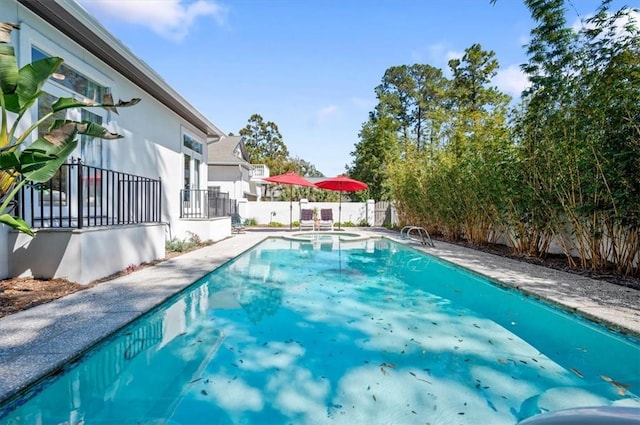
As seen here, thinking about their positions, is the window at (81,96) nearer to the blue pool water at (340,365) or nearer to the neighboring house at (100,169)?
the neighboring house at (100,169)

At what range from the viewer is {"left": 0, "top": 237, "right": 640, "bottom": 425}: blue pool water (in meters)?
2.61

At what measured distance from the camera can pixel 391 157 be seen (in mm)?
20172

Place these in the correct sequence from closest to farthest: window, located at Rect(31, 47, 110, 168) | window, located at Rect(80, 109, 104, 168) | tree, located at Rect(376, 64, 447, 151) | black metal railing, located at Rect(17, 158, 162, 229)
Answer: black metal railing, located at Rect(17, 158, 162, 229), window, located at Rect(31, 47, 110, 168), window, located at Rect(80, 109, 104, 168), tree, located at Rect(376, 64, 447, 151)

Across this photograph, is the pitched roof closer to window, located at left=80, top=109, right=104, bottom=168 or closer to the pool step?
the pool step

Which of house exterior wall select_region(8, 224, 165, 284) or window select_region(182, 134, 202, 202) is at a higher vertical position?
window select_region(182, 134, 202, 202)

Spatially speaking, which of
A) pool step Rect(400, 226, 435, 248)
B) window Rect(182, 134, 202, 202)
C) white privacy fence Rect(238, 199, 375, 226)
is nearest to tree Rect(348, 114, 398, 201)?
white privacy fence Rect(238, 199, 375, 226)

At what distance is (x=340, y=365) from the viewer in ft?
11.3

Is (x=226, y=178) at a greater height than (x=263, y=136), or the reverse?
(x=263, y=136)

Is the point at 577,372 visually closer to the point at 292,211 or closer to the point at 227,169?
the point at 292,211

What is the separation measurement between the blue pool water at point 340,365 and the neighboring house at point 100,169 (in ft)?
6.09

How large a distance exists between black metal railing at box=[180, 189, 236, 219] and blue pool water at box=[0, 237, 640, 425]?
5.97 meters

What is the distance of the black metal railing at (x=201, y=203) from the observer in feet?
37.6

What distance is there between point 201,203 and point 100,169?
257 inches

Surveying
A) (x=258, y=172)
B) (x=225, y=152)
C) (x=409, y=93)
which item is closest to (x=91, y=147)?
(x=225, y=152)
